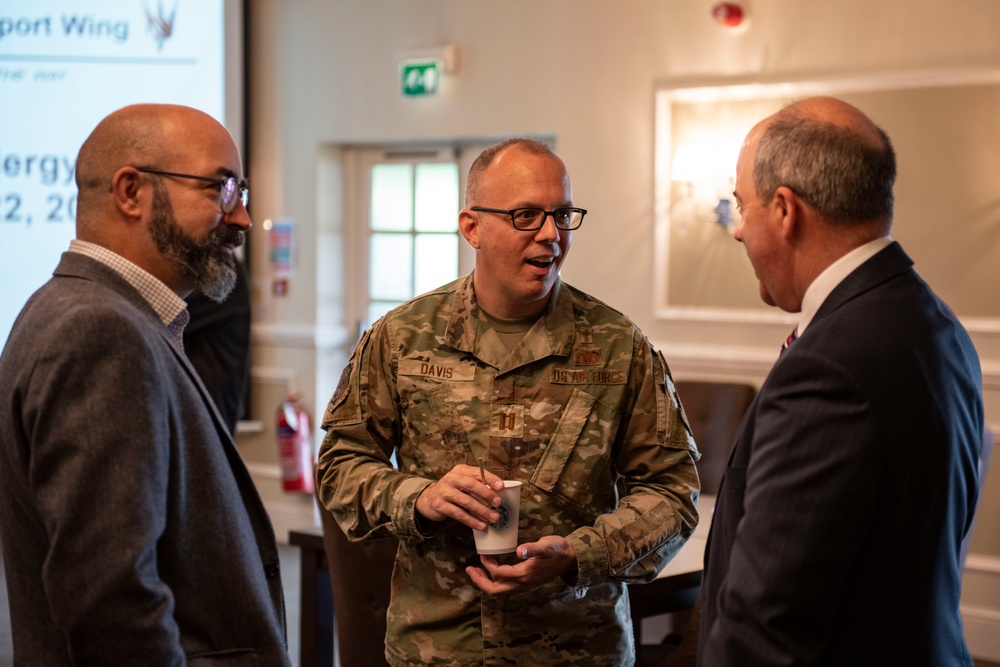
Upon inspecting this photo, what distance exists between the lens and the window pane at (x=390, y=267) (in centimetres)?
580

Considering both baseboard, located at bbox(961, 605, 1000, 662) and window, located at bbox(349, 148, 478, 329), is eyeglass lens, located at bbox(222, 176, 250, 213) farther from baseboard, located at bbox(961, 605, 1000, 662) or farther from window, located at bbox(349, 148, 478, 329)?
window, located at bbox(349, 148, 478, 329)

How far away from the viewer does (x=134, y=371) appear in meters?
1.39

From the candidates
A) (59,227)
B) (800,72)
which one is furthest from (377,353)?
(59,227)

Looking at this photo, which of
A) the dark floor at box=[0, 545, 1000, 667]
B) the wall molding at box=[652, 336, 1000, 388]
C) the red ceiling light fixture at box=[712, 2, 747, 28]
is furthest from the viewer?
the wall molding at box=[652, 336, 1000, 388]

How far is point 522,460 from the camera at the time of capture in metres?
1.90

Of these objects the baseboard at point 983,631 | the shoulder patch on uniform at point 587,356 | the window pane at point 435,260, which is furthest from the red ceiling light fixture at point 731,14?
the shoulder patch on uniform at point 587,356

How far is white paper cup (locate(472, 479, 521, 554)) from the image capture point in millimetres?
1704

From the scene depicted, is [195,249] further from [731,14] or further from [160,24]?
[160,24]

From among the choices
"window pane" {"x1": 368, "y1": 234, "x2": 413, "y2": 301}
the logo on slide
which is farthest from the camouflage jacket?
the logo on slide

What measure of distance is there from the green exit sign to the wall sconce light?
134cm

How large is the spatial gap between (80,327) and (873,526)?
1.06 meters

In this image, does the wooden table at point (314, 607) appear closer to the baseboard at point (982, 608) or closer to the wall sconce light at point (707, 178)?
the wall sconce light at point (707, 178)

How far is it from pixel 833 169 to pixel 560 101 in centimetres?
375

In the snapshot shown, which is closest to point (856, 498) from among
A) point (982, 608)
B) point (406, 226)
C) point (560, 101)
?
point (982, 608)
